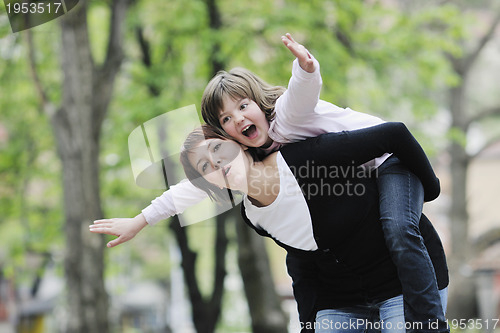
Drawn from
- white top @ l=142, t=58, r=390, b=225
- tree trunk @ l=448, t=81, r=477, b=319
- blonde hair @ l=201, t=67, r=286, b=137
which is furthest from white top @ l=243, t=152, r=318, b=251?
tree trunk @ l=448, t=81, r=477, b=319

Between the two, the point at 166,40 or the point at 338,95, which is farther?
the point at 166,40

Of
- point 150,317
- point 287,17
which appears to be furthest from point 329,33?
point 150,317

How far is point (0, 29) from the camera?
10.1 meters

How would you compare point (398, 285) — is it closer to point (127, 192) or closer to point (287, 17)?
point (287, 17)

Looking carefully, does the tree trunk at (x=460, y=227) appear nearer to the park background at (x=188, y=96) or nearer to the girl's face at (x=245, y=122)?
the park background at (x=188, y=96)

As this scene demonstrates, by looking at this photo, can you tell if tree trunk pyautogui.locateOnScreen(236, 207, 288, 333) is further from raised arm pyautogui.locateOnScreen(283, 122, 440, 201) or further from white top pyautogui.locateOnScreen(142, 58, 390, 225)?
raised arm pyautogui.locateOnScreen(283, 122, 440, 201)

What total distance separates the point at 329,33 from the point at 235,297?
1806 cm

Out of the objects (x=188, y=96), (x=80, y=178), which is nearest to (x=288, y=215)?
(x=80, y=178)

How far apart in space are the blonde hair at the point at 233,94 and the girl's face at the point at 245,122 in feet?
0.08

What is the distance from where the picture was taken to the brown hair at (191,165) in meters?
3.04

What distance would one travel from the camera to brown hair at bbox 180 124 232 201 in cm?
304

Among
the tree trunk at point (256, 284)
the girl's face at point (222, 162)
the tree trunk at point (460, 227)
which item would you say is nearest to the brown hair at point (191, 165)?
the girl's face at point (222, 162)

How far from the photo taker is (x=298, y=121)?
2.87 metres

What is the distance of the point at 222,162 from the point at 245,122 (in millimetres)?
199
